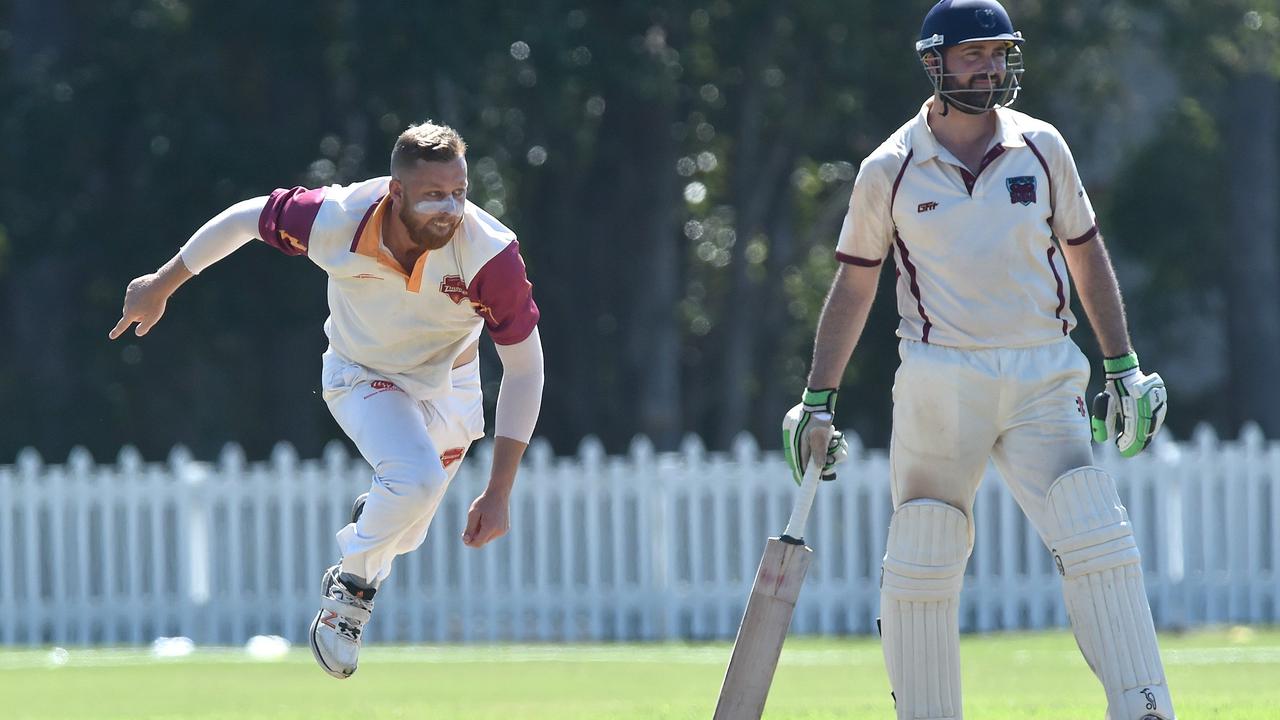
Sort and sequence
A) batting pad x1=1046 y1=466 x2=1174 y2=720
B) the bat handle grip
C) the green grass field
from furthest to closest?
the green grass field → the bat handle grip → batting pad x1=1046 y1=466 x2=1174 y2=720

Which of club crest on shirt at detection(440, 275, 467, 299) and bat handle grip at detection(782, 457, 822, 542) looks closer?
bat handle grip at detection(782, 457, 822, 542)

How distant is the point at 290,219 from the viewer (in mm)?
6309

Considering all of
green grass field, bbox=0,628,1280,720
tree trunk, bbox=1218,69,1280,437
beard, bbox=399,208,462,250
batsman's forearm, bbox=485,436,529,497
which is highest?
tree trunk, bbox=1218,69,1280,437

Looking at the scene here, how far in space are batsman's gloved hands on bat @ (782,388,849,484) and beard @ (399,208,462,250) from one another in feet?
3.72

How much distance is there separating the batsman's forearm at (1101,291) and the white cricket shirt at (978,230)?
0.04 m

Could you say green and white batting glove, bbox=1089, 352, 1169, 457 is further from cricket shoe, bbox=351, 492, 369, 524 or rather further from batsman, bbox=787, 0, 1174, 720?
cricket shoe, bbox=351, 492, 369, 524

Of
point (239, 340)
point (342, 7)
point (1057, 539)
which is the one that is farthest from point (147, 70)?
point (1057, 539)

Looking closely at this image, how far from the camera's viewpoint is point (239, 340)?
21625mm

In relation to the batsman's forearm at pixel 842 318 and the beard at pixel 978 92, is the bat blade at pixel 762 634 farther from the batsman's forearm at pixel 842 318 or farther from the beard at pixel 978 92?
the beard at pixel 978 92

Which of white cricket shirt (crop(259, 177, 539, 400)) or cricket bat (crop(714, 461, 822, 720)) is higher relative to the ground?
white cricket shirt (crop(259, 177, 539, 400))

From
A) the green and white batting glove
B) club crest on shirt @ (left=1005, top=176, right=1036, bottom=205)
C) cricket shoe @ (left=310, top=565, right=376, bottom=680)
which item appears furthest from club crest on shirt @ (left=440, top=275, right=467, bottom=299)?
the green and white batting glove

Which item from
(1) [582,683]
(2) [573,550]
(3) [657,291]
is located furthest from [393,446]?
(3) [657,291]

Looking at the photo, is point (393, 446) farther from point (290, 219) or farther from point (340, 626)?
point (290, 219)

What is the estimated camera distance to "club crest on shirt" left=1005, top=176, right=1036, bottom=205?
18.7 ft
